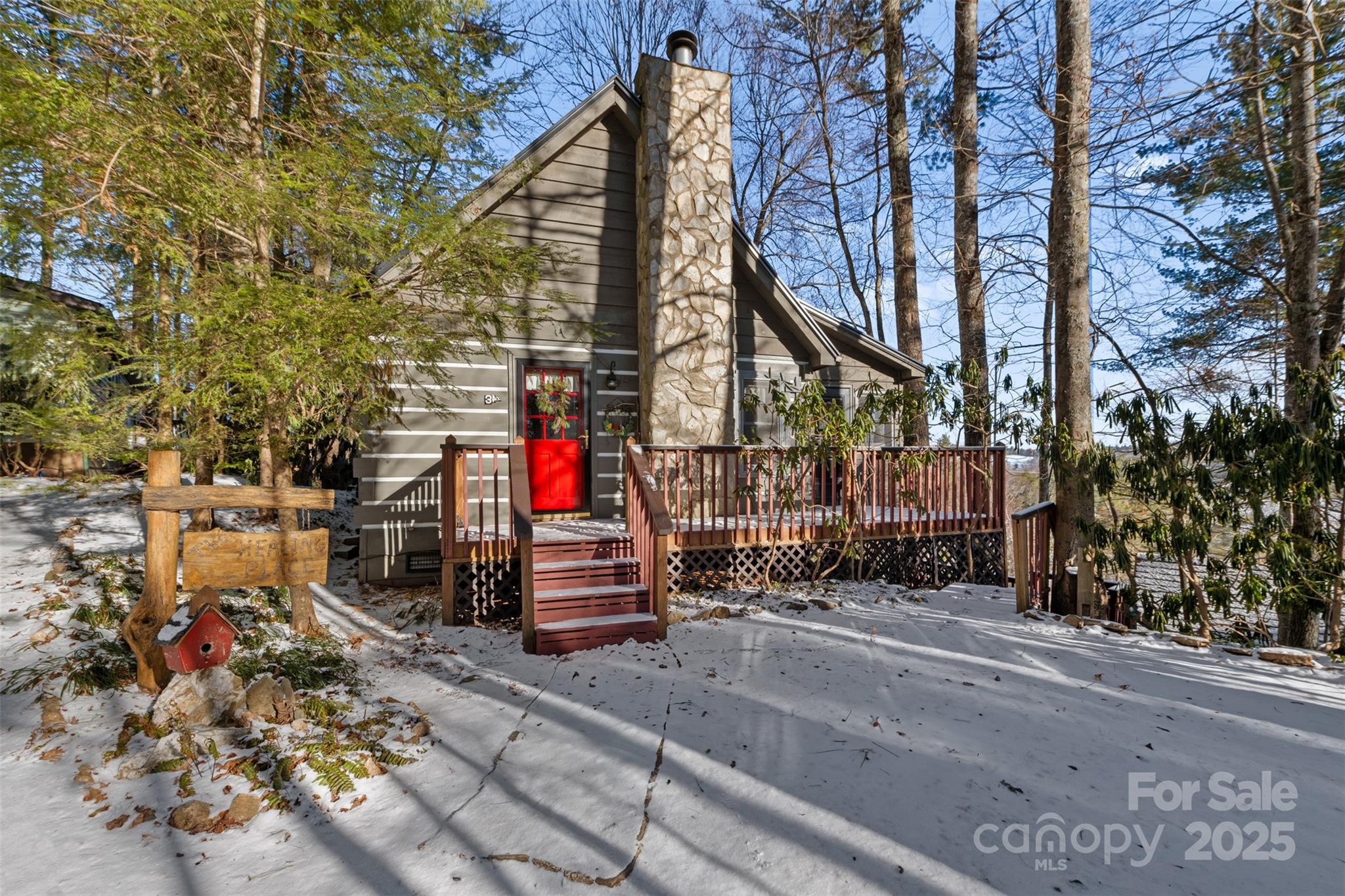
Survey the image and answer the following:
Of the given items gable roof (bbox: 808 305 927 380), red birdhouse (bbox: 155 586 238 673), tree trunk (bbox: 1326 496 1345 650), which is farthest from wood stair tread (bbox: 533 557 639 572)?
tree trunk (bbox: 1326 496 1345 650)

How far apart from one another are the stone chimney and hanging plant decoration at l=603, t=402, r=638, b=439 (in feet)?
0.74

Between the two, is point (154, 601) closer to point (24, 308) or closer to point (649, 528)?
point (649, 528)

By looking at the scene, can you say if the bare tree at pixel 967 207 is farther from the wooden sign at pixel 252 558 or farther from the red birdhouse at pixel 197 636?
the red birdhouse at pixel 197 636

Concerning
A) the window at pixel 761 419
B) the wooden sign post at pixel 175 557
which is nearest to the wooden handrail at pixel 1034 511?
the window at pixel 761 419

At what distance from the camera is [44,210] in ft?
11.0

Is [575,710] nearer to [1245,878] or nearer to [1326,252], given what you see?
[1245,878]

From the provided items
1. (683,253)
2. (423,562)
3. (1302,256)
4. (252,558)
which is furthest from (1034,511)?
(423,562)

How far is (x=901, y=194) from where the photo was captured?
1084 cm

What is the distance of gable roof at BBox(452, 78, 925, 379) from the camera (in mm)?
6387

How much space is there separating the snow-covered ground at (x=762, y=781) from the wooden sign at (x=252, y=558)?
0.78m

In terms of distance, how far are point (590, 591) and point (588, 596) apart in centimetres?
5

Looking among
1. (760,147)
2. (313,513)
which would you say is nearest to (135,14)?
(313,513)

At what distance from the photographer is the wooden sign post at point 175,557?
10.5 ft

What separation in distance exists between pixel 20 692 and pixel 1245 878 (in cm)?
592
